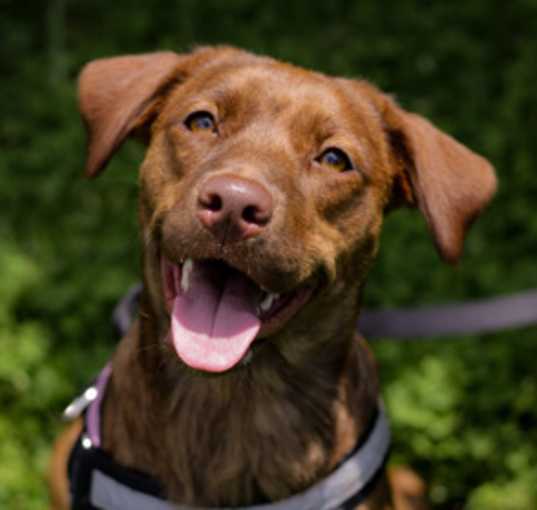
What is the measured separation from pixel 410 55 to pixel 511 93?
93 centimetres

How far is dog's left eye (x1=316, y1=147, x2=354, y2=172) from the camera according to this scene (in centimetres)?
392

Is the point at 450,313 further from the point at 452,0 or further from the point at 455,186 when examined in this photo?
the point at 452,0

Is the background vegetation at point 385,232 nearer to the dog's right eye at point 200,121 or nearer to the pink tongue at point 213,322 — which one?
the pink tongue at point 213,322

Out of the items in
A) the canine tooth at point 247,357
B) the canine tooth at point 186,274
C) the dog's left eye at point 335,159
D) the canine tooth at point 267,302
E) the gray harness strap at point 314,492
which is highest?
the dog's left eye at point 335,159

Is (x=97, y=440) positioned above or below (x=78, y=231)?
above

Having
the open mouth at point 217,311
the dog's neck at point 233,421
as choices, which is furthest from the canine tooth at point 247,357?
the dog's neck at point 233,421

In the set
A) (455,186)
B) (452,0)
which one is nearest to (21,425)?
(455,186)

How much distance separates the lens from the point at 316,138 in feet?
12.8

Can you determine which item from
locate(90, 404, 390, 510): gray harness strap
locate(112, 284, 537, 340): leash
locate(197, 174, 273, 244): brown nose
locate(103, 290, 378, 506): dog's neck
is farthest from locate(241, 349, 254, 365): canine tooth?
locate(112, 284, 537, 340): leash

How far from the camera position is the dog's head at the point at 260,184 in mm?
3447

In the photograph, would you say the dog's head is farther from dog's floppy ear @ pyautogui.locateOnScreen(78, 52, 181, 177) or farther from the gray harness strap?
the gray harness strap

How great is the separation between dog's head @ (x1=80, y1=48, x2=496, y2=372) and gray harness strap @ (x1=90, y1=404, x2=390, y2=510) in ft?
1.62

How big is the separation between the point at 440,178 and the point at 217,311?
1.03 m

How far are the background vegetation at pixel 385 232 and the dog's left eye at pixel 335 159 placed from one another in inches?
73.3
